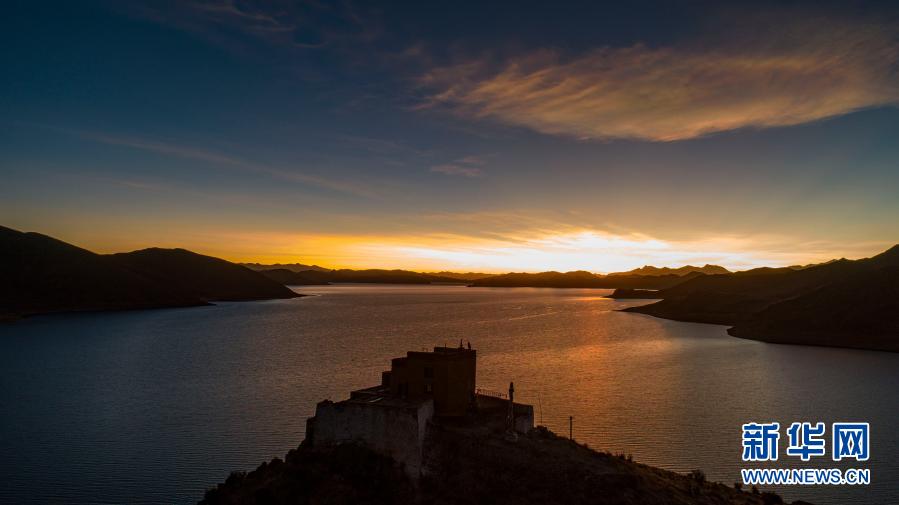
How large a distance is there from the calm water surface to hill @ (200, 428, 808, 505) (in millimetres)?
8514

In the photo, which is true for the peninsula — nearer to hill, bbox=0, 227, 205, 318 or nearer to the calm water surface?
the calm water surface

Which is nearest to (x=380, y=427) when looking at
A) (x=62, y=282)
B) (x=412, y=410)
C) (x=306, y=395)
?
(x=412, y=410)

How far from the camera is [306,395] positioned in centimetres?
5706

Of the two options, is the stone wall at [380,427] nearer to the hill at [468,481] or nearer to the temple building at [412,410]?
the temple building at [412,410]

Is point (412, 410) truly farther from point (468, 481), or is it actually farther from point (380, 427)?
point (468, 481)

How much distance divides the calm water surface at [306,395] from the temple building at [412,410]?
37.4 ft

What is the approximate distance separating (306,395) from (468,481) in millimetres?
34865

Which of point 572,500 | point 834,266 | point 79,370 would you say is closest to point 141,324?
point 79,370

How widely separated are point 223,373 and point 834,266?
8514 inches

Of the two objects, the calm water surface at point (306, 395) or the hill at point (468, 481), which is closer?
the hill at point (468, 481)

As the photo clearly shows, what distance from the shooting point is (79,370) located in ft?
238

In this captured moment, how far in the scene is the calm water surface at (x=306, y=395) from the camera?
36500mm

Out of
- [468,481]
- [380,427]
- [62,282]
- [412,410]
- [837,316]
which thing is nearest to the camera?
[468,481]

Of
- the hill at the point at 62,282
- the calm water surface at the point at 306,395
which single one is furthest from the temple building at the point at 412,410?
the hill at the point at 62,282
